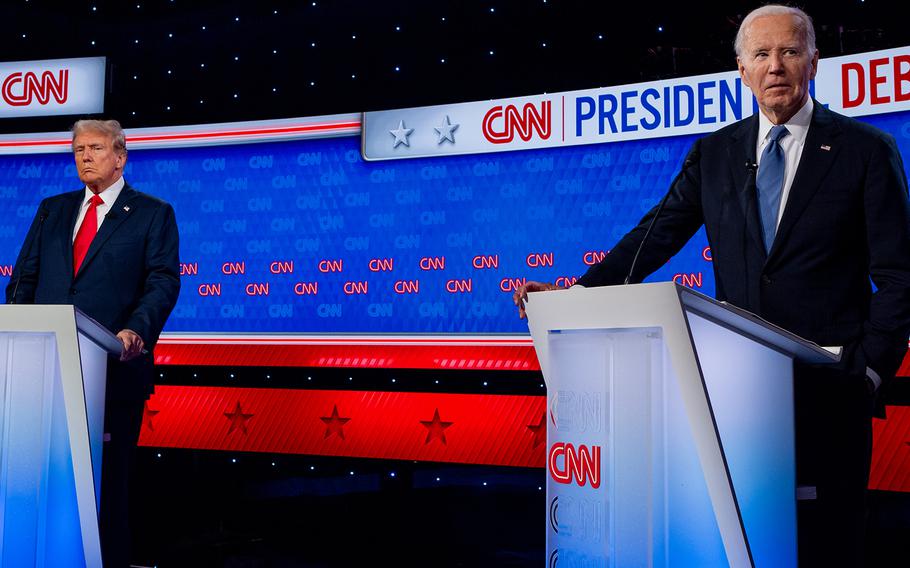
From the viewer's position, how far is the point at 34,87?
4.92m

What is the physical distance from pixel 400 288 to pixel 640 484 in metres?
3.12

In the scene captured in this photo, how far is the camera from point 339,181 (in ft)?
14.7

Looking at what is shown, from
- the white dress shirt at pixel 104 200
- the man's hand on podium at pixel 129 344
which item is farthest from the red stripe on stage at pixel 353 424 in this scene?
the man's hand on podium at pixel 129 344

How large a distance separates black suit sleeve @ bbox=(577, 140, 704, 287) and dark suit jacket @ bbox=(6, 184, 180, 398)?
139 cm

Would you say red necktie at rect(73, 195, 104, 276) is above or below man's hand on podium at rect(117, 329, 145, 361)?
above

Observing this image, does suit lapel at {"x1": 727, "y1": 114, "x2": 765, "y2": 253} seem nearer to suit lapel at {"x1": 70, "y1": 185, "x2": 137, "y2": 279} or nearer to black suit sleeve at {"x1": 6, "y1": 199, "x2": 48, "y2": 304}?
suit lapel at {"x1": 70, "y1": 185, "x2": 137, "y2": 279}

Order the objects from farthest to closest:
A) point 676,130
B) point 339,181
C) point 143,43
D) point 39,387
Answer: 1. point 143,43
2. point 339,181
3. point 676,130
4. point 39,387

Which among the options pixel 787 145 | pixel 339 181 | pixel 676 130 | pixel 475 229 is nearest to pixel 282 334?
pixel 339 181

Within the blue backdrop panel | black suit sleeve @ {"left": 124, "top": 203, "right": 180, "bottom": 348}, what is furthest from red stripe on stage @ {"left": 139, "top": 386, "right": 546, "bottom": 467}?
black suit sleeve @ {"left": 124, "top": 203, "right": 180, "bottom": 348}

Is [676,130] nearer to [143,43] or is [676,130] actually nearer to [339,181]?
[339,181]

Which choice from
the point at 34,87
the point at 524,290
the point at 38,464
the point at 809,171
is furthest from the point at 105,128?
the point at 34,87

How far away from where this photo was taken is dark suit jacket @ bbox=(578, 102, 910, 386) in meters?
1.46

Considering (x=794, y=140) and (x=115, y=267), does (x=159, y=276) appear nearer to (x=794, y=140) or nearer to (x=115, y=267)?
(x=115, y=267)

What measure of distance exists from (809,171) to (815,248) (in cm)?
14
